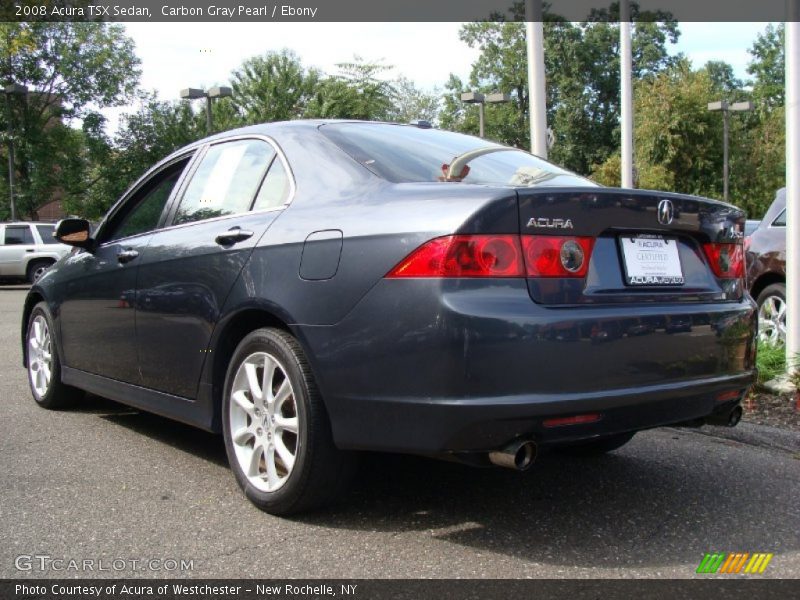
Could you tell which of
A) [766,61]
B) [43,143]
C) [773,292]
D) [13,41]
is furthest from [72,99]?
[766,61]

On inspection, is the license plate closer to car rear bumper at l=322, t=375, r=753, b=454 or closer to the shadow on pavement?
car rear bumper at l=322, t=375, r=753, b=454

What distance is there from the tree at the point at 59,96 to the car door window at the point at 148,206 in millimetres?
32942

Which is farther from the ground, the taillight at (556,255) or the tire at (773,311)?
the taillight at (556,255)

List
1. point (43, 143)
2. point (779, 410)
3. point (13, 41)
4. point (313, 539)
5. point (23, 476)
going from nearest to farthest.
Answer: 1. point (313, 539)
2. point (23, 476)
3. point (779, 410)
4. point (13, 41)
5. point (43, 143)

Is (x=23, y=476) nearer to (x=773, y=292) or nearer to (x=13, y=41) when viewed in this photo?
(x=773, y=292)

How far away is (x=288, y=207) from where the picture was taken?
3.61m

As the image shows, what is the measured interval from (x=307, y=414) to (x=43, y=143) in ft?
119

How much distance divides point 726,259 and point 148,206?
2.95 m

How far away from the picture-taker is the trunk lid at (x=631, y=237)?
3008 mm

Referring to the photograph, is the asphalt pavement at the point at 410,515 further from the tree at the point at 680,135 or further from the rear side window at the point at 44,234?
the tree at the point at 680,135

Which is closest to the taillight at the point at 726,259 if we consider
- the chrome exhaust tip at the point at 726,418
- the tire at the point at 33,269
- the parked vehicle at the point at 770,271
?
the chrome exhaust tip at the point at 726,418

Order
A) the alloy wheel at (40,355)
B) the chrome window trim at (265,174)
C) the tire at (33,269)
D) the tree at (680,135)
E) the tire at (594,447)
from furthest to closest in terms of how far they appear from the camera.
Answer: the tree at (680,135)
the tire at (33,269)
the alloy wheel at (40,355)
the tire at (594,447)
the chrome window trim at (265,174)

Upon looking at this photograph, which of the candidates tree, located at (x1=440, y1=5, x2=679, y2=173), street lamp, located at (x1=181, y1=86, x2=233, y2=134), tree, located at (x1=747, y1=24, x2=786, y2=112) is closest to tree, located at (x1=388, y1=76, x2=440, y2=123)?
tree, located at (x1=440, y1=5, x2=679, y2=173)

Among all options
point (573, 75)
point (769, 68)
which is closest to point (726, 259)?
point (573, 75)
